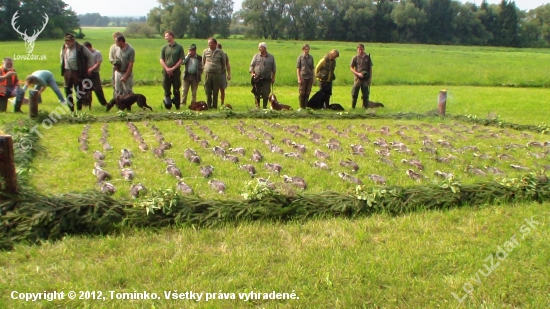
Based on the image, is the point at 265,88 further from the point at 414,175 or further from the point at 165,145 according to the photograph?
the point at 414,175

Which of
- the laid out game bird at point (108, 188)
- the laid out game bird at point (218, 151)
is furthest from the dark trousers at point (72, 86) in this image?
the laid out game bird at point (108, 188)

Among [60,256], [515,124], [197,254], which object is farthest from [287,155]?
[515,124]

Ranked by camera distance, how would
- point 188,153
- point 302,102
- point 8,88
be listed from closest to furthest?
point 188,153 < point 8,88 < point 302,102

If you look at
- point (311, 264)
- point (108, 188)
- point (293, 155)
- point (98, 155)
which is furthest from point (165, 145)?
point (311, 264)

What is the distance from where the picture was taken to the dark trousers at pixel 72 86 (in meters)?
11.9

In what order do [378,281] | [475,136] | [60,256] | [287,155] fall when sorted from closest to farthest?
[378,281]
[60,256]
[287,155]
[475,136]

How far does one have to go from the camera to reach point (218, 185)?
20.5 feet

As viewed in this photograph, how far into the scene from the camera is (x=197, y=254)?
14.5ft

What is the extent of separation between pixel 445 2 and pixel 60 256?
80341mm

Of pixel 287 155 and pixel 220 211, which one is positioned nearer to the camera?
pixel 220 211

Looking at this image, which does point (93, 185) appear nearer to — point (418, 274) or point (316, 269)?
point (316, 269)

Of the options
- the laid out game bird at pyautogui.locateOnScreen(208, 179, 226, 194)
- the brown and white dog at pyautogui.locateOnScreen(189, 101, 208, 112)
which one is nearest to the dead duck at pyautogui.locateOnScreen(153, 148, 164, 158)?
the laid out game bird at pyautogui.locateOnScreen(208, 179, 226, 194)

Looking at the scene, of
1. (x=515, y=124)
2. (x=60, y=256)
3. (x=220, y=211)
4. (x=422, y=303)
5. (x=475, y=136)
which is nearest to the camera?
(x=422, y=303)

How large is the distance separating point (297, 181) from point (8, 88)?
9514 millimetres
